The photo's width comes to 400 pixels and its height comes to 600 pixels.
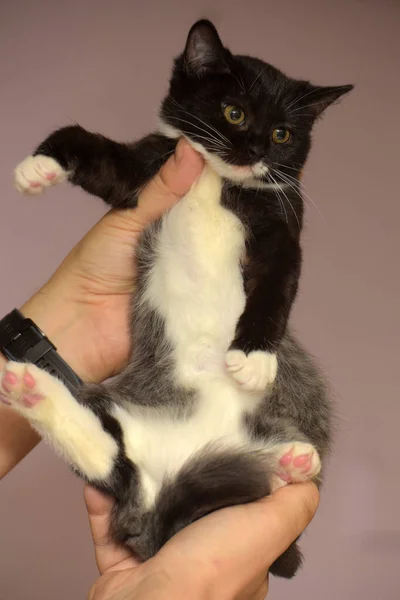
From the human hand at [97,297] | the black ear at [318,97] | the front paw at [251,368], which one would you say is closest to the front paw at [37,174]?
the human hand at [97,297]

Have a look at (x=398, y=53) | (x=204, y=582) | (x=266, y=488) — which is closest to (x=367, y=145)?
(x=398, y=53)

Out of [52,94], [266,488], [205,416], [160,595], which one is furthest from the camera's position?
[52,94]

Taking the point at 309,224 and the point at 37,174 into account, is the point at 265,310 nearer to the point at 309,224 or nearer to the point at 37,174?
the point at 37,174

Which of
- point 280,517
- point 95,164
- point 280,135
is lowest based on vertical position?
point 280,517

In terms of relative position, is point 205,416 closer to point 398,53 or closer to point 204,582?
point 204,582

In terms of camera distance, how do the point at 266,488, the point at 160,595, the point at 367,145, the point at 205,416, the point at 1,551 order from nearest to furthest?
the point at 160,595
the point at 266,488
the point at 205,416
the point at 1,551
the point at 367,145

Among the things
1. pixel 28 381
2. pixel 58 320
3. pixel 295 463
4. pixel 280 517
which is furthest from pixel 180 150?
pixel 280 517
